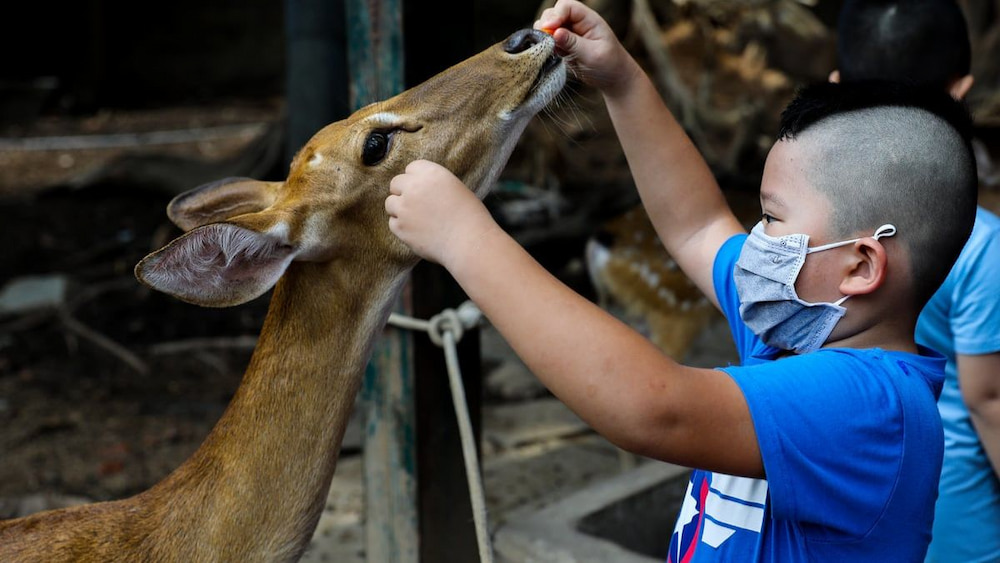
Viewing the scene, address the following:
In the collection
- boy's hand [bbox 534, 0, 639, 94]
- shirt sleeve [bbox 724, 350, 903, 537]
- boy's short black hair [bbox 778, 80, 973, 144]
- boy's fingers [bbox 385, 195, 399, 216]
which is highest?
boy's hand [bbox 534, 0, 639, 94]

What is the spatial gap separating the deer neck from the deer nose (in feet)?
1.48

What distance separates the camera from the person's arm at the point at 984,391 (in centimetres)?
202

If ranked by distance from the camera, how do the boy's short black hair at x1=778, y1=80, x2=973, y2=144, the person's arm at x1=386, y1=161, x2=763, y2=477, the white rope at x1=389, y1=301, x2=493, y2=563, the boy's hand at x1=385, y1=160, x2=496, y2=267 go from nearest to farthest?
the person's arm at x1=386, y1=161, x2=763, y2=477 → the boy's hand at x1=385, y1=160, x2=496, y2=267 → the boy's short black hair at x1=778, y1=80, x2=973, y2=144 → the white rope at x1=389, y1=301, x2=493, y2=563

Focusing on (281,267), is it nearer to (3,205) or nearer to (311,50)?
(311,50)

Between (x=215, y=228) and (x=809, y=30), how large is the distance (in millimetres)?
8297

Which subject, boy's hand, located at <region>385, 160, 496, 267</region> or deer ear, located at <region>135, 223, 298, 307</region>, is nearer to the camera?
boy's hand, located at <region>385, 160, 496, 267</region>

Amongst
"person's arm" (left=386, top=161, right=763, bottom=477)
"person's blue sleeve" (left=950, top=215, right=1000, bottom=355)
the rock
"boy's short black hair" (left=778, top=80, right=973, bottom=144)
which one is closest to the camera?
"person's arm" (left=386, top=161, right=763, bottom=477)

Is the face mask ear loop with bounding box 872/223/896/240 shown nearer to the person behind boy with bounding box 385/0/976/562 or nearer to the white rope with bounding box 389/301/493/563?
the person behind boy with bounding box 385/0/976/562

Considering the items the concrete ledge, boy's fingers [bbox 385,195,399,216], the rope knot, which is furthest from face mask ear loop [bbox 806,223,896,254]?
the concrete ledge

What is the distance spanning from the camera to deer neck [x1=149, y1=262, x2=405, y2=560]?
178 cm

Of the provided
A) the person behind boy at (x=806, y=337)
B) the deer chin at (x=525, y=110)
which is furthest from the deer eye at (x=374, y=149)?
the person behind boy at (x=806, y=337)

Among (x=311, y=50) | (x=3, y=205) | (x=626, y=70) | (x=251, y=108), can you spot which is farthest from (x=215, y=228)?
(x=251, y=108)

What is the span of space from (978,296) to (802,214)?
0.77 m

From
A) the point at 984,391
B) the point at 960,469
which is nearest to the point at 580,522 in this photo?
the point at 960,469
